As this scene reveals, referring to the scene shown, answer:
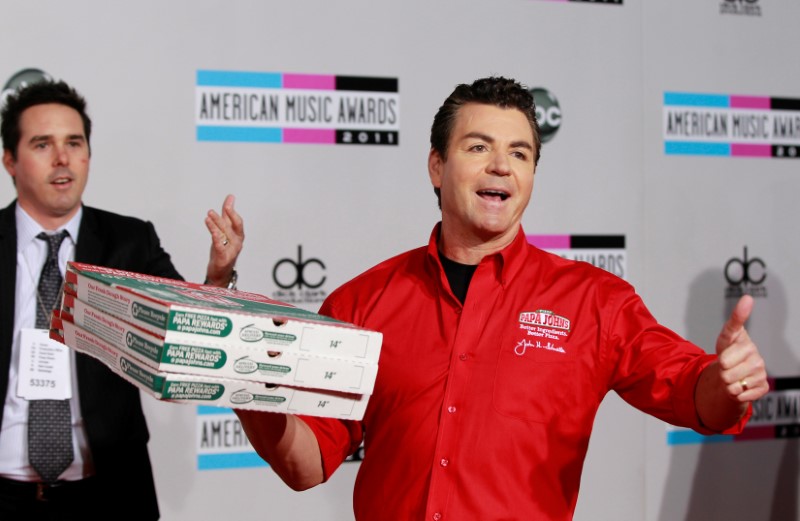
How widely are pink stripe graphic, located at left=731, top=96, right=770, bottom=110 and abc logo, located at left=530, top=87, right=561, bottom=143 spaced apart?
0.82 m

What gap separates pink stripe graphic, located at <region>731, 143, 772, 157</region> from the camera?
→ 372 centimetres

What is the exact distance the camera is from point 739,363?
140cm

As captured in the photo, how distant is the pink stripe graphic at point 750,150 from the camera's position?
12.2 ft

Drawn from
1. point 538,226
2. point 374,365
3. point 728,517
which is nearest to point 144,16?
point 538,226

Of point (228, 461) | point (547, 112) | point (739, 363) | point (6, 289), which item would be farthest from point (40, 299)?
point (547, 112)

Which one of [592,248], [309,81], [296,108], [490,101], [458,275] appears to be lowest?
[458,275]

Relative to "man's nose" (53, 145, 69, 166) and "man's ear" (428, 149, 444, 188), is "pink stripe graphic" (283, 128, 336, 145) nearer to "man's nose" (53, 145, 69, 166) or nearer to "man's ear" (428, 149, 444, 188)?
"man's nose" (53, 145, 69, 166)

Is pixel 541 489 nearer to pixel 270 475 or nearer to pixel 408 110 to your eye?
pixel 270 475

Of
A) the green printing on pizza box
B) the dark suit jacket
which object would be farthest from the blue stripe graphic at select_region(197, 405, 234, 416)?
the green printing on pizza box

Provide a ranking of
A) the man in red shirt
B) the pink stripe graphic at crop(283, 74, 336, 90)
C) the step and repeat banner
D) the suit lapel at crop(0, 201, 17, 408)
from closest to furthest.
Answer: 1. the man in red shirt
2. the suit lapel at crop(0, 201, 17, 408)
3. the step and repeat banner
4. the pink stripe graphic at crop(283, 74, 336, 90)

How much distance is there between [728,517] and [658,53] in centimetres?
196

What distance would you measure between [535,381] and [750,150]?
2.50 meters

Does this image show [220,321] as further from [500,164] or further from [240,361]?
[500,164]
